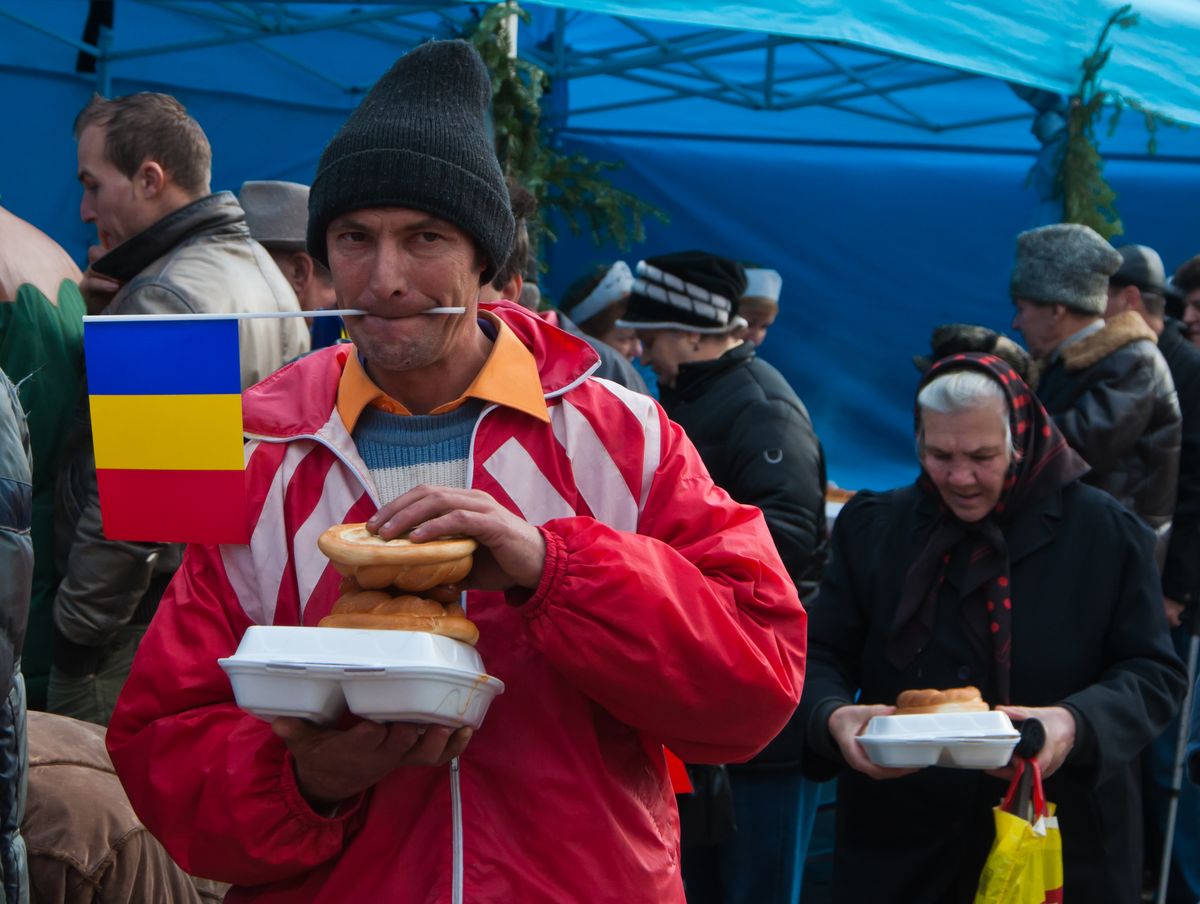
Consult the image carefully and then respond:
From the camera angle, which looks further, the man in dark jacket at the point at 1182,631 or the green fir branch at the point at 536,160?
the green fir branch at the point at 536,160

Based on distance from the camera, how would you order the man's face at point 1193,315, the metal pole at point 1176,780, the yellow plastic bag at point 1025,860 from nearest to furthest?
the yellow plastic bag at point 1025,860 → the metal pole at point 1176,780 → the man's face at point 1193,315

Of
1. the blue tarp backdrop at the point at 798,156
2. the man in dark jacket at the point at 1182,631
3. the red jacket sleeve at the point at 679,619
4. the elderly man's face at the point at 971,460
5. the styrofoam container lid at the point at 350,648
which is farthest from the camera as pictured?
the blue tarp backdrop at the point at 798,156

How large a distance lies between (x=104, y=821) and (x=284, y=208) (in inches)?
93.4

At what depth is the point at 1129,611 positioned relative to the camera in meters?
3.21

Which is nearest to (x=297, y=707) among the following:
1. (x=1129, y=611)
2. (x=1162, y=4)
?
(x=1129, y=611)

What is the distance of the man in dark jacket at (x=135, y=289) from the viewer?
329 cm

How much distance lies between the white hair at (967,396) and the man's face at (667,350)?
117cm

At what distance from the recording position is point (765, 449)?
411 centimetres

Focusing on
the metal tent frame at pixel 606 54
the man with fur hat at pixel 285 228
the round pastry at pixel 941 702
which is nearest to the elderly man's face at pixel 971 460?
the round pastry at pixel 941 702

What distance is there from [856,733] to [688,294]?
1782 mm

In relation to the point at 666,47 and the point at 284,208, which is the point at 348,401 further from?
the point at 666,47

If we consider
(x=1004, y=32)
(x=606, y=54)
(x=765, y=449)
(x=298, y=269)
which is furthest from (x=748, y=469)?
(x=606, y=54)

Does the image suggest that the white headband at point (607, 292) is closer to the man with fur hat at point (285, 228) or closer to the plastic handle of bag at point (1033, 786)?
the man with fur hat at point (285, 228)

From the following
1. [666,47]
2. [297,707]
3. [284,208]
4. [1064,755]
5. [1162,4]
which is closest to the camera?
[297,707]
